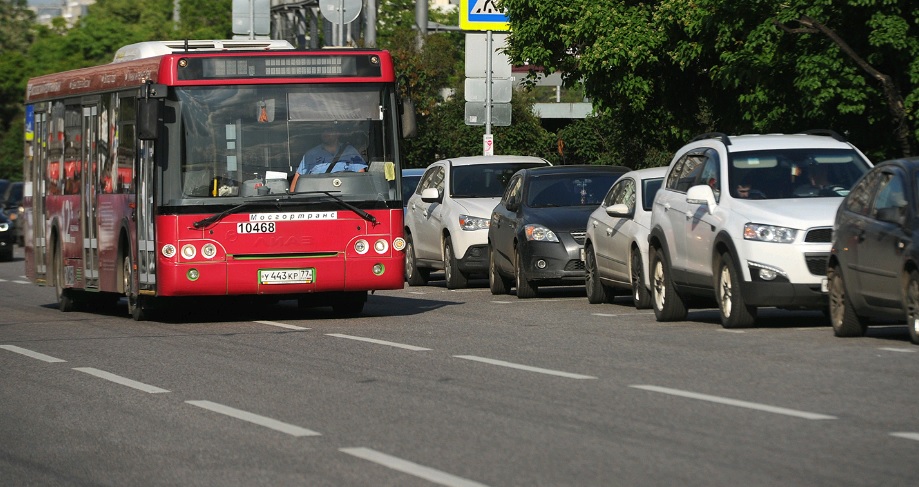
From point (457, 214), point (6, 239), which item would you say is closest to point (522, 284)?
point (457, 214)

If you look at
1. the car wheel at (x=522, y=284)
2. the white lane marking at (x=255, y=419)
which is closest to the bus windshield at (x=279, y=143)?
the car wheel at (x=522, y=284)

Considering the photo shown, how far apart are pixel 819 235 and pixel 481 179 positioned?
1117 cm

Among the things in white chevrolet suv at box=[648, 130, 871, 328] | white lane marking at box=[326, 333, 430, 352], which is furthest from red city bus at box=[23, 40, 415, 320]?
white chevrolet suv at box=[648, 130, 871, 328]

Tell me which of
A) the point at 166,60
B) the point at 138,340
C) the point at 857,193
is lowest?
the point at 138,340

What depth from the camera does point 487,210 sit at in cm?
2523

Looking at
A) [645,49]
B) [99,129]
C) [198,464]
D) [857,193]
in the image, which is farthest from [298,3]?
[198,464]

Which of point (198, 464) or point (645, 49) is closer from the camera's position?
point (198, 464)

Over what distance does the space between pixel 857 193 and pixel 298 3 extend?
6060 cm

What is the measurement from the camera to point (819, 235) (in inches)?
607

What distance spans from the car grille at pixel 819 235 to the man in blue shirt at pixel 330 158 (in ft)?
16.1

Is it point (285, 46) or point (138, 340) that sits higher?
point (285, 46)

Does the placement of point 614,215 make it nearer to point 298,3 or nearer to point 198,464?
point 198,464

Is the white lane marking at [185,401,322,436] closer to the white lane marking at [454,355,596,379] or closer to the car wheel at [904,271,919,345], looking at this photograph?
the white lane marking at [454,355,596,379]

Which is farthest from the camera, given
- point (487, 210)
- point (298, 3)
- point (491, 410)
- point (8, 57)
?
point (8, 57)
